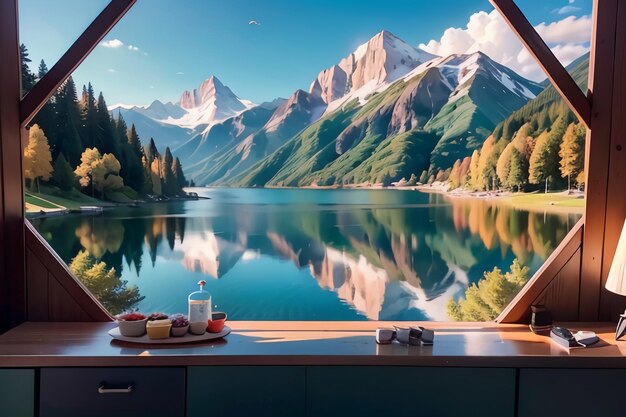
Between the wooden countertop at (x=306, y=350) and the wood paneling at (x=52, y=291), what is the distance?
0.13 metres

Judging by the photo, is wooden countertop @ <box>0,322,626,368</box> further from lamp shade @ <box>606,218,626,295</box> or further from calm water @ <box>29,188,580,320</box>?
calm water @ <box>29,188,580,320</box>

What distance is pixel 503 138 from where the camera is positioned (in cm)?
242

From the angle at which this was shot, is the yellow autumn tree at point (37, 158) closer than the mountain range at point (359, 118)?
Yes

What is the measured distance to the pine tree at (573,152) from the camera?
2.21 m

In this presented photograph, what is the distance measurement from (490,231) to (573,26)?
1272 millimetres

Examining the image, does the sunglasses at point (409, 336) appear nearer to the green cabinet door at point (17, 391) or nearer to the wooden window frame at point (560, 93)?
the wooden window frame at point (560, 93)

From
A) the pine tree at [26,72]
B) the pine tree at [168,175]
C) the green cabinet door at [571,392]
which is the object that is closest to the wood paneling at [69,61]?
the pine tree at [26,72]

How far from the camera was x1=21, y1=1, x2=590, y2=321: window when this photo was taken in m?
2.41

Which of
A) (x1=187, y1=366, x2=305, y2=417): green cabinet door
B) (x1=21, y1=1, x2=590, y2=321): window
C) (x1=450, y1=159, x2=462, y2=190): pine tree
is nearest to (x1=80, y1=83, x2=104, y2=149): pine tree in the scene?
(x1=21, y1=1, x2=590, y2=321): window

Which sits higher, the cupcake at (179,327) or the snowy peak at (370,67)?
the snowy peak at (370,67)

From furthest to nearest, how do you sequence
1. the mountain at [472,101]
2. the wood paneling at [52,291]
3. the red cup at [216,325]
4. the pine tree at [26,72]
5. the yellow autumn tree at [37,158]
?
the mountain at [472,101] → the yellow autumn tree at [37,158] → the pine tree at [26,72] → the wood paneling at [52,291] → the red cup at [216,325]

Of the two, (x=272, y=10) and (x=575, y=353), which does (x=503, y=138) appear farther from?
(x=272, y=10)

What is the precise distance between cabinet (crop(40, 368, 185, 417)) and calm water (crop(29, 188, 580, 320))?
3.24ft

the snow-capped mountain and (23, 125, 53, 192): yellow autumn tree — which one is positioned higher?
the snow-capped mountain
